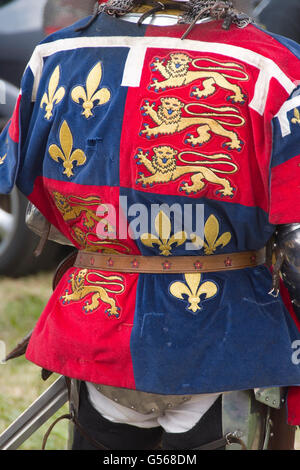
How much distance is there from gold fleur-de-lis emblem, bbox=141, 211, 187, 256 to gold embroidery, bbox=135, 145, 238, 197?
0.26 ft

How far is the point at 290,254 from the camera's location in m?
1.68

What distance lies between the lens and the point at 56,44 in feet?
5.95

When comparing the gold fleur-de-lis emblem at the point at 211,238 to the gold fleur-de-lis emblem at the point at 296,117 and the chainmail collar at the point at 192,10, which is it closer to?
the gold fleur-de-lis emblem at the point at 296,117

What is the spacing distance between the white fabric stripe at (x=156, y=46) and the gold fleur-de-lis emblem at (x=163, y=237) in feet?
0.93

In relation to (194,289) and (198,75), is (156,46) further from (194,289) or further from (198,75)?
(194,289)

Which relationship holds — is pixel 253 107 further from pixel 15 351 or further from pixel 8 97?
pixel 8 97

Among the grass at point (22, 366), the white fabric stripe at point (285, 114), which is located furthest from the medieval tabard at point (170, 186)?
the grass at point (22, 366)

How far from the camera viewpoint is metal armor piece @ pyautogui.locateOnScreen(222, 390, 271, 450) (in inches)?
68.9

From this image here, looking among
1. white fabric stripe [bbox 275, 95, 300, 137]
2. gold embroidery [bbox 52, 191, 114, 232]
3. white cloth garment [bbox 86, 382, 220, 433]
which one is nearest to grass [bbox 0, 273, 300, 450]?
white cloth garment [bbox 86, 382, 220, 433]

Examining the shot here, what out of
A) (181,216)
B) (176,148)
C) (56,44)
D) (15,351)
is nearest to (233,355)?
(181,216)

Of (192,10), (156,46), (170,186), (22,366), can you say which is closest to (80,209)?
(170,186)

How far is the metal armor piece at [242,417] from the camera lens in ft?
5.74

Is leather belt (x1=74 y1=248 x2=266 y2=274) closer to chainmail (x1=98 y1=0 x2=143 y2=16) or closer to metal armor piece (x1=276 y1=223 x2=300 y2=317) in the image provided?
metal armor piece (x1=276 y1=223 x2=300 y2=317)

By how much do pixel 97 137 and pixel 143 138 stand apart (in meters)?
0.10
